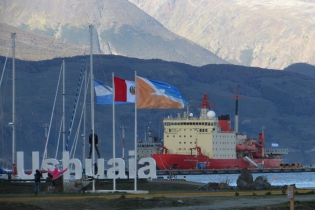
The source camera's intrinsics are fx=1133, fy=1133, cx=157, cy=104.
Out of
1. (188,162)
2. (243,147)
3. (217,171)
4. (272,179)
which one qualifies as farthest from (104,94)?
(243,147)

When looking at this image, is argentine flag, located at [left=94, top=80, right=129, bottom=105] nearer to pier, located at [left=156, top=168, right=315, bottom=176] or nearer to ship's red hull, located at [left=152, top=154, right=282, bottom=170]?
pier, located at [left=156, top=168, right=315, bottom=176]

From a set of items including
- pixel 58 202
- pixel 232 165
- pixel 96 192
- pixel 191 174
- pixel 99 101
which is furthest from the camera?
pixel 232 165

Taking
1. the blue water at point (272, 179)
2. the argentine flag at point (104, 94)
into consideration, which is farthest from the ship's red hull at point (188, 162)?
the argentine flag at point (104, 94)

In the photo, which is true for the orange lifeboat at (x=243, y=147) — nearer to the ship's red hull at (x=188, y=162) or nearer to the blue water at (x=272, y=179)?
the ship's red hull at (x=188, y=162)

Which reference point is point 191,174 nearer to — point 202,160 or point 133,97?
point 202,160

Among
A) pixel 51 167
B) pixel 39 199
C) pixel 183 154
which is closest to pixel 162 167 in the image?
pixel 183 154

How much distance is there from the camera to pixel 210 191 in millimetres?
49750

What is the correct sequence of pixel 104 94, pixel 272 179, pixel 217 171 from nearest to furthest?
pixel 104 94 → pixel 272 179 → pixel 217 171

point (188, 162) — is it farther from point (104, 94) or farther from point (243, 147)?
point (104, 94)

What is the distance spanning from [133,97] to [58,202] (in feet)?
34.1

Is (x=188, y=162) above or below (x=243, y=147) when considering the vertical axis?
below

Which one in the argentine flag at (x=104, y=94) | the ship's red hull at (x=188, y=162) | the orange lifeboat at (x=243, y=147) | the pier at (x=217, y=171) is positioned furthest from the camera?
the orange lifeboat at (x=243, y=147)

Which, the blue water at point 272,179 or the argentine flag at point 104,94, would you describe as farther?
Result: the blue water at point 272,179

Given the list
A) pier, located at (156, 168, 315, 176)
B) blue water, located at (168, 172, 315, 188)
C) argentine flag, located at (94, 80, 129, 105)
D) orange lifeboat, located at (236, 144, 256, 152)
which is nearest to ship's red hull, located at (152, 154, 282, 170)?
pier, located at (156, 168, 315, 176)
